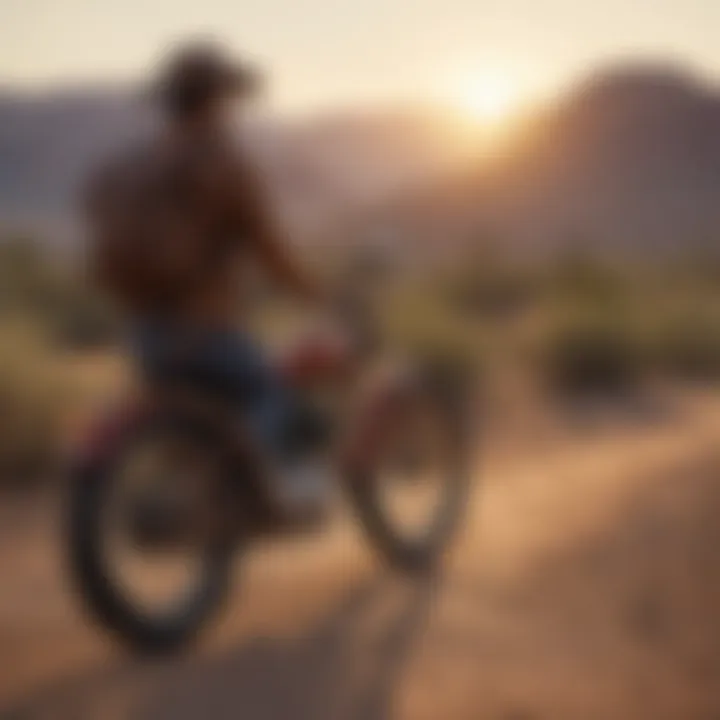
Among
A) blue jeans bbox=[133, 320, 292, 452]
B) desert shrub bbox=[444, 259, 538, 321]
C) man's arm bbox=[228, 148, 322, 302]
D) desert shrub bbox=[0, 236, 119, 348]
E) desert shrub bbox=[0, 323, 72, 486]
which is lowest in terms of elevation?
desert shrub bbox=[444, 259, 538, 321]

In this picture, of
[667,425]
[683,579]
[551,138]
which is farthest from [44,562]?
[551,138]

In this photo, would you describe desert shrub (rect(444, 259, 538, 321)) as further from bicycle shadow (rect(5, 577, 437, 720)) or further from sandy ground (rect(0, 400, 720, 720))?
bicycle shadow (rect(5, 577, 437, 720))

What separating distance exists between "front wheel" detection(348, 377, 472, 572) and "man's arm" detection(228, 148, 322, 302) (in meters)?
0.80

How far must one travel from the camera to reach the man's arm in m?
4.61

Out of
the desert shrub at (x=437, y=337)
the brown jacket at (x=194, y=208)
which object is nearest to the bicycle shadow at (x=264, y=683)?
the brown jacket at (x=194, y=208)

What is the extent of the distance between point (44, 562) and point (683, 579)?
9.82 ft

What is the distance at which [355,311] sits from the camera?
5367 millimetres

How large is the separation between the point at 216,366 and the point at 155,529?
70 cm

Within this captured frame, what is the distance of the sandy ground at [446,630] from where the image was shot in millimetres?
4012

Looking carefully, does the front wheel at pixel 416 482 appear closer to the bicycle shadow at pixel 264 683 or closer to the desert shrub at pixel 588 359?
the bicycle shadow at pixel 264 683

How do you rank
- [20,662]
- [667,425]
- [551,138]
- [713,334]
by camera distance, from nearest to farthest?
1. [20,662]
2. [667,425]
3. [713,334]
4. [551,138]

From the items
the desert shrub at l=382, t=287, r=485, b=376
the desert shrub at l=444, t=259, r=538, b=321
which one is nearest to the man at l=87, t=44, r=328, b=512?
the desert shrub at l=382, t=287, r=485, b=376

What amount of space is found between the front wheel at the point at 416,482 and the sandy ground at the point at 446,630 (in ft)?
0.50

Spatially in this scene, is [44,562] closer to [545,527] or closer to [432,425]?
[432,425]
